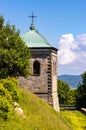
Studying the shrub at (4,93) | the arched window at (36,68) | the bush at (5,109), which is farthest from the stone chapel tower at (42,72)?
the bush at (5,109)

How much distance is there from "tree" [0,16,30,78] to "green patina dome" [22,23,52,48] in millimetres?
6457

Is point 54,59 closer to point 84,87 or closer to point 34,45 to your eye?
point 34,45

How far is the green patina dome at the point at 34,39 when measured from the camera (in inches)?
2159

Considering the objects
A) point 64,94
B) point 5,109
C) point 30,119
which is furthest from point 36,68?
point 64,94

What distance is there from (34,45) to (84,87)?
32270mm

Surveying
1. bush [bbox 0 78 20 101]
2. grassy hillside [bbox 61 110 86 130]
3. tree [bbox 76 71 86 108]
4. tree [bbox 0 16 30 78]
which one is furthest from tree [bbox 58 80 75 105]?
bush [bbox 0 78 20 101]

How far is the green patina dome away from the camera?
54.8 meters

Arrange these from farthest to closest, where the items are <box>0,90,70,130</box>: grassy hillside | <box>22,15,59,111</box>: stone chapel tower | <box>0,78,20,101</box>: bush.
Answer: <box>22,15,59,111</box>: stone chapel tower, <box>0,78,20,101</box>: bush, <box>0,90,70,130</box>: grassy hillside

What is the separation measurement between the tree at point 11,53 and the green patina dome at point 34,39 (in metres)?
6.46

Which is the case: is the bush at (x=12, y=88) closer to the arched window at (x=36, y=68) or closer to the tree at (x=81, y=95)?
the arched window at (x=36, y=68)

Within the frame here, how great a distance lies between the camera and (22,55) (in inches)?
1871

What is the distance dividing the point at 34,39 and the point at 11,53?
11.1 m

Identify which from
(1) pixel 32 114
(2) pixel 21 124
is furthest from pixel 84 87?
(2) pixel 21 124

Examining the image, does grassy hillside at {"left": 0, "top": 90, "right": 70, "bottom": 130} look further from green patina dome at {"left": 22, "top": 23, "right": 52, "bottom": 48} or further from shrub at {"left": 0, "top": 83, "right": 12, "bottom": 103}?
green patina dome at {"left": 22, "top": 23, "right": 52, "bottom": 48}
